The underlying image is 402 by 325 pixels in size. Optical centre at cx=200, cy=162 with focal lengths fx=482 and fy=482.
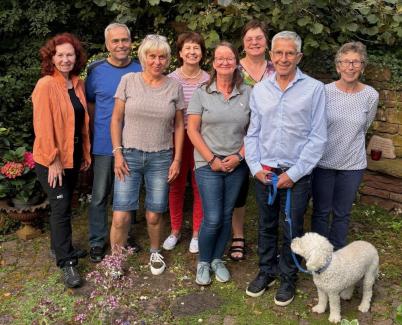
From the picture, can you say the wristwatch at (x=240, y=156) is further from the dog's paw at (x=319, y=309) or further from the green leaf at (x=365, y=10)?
the green leaf at (x=365, y=10)

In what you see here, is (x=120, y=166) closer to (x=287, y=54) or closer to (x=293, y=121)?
(x=293, y=121)

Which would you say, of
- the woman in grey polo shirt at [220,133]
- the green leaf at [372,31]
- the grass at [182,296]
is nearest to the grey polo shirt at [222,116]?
the woman in grey polo shirt at [220,133]

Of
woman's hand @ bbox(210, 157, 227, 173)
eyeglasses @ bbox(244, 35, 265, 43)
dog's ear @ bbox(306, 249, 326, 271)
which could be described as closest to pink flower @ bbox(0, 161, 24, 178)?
woman's hand @ bbox(210, 157, 227, 173)

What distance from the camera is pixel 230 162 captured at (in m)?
3.58

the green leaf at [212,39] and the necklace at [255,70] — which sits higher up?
the green leaf at [212,39]

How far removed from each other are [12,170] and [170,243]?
1.70 m

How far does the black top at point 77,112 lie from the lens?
374 centimetres

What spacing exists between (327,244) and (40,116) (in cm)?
225

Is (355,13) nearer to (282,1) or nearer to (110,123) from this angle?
(282,1)

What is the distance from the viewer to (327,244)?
10.9ft

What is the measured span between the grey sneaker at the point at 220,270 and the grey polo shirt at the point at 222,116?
0.95 m

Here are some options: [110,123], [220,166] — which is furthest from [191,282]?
Answer: [110,123]

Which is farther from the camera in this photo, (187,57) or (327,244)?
(187,57)

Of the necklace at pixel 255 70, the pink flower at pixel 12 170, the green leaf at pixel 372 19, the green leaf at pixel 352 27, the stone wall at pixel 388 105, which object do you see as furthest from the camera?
the stone wall at pixel 388 105
